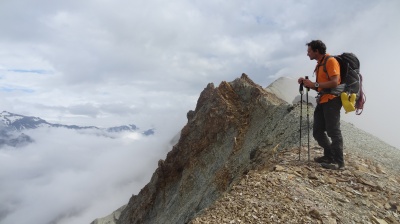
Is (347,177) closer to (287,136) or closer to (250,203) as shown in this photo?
(250,203)

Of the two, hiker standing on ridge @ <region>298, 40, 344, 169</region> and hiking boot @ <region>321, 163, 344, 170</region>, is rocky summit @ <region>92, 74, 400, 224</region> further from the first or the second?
Answer: hiker standing on ridge @ <region>298, 40, 344, 169</region>

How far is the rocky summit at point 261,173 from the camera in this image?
31.7 feet

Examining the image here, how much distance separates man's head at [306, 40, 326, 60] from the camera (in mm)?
11586

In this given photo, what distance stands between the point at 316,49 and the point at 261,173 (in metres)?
4.79

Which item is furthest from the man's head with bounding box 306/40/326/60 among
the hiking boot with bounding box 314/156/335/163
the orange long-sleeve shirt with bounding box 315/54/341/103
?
the hiking boot with bounding box 314/156/335/163

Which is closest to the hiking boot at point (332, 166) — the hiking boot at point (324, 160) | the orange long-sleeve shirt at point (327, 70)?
the hiking boot at point (324, 160)

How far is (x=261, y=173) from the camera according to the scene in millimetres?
12328

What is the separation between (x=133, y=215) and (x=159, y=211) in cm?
633

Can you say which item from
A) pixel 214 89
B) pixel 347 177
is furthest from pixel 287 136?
pixel 214 89

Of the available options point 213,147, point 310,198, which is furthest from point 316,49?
point 213,147

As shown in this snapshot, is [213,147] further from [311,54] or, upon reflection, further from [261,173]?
[311,54]

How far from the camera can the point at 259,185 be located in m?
10.8

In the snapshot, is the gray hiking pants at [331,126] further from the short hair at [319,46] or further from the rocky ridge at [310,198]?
the short hair at [319,46]

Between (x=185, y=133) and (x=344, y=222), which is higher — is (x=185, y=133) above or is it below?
above
